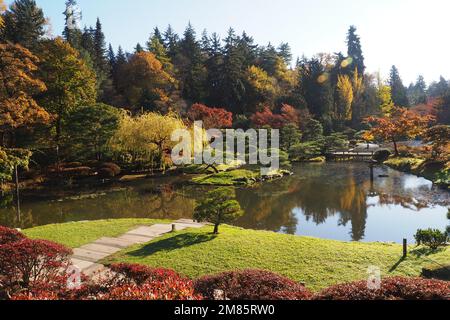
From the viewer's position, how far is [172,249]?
9.91 m

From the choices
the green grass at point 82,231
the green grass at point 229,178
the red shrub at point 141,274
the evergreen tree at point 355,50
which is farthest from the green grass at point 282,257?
the evergreen tree at point 355,50

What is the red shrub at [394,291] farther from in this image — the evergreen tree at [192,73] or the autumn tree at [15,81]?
the evergreen tree at [192,73]

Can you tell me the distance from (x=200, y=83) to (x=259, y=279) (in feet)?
141

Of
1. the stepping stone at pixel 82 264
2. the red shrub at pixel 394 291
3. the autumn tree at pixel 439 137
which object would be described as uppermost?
the autumn tree at pixel 439 137

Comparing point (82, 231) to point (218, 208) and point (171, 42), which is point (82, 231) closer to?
point (218, 208)

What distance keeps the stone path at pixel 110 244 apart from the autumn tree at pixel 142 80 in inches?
1059

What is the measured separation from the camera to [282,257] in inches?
360

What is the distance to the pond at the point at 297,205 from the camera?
571 inches

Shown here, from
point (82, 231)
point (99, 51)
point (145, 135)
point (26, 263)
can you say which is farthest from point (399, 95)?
point (26, 263)

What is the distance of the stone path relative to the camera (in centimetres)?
910

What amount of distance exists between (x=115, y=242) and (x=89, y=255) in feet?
3.94

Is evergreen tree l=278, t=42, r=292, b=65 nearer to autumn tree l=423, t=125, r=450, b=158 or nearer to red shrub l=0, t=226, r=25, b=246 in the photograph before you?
autumn tree l=423, t=125, r=450, b=158

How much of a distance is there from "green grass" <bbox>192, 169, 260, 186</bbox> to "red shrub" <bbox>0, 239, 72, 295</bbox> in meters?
17.0
